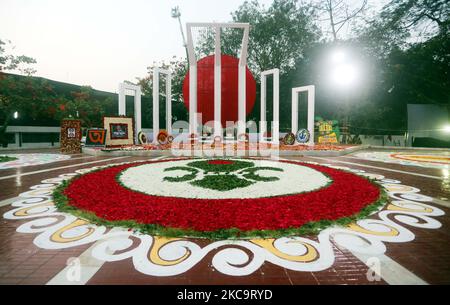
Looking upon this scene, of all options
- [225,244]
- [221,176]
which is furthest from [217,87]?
[225,244]

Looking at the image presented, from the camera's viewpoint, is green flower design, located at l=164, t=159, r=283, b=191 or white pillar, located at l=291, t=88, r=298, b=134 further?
white pillar, located at l=291, t=88, r=298, b=134

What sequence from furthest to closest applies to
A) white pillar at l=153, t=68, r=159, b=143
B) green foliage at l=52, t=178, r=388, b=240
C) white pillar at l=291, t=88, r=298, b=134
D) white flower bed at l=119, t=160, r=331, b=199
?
white pillar at l=291, t=88, r=298, b=134
white pillar at l=153, t=68, r=159, b=143
white flower bed at l=119, t=160, r=331, b=199
green foliage at l=52, t=178, r=388, b=240

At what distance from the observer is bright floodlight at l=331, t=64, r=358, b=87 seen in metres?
24.8

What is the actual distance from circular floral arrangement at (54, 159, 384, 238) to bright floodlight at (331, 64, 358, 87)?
20973mm

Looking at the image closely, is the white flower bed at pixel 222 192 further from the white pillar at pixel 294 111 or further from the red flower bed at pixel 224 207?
the white pillar at pixel 294 111

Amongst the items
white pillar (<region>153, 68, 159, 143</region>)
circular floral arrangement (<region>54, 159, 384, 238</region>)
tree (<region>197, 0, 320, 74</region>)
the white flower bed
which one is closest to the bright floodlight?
tree (<region>197, 0, 320, 74</region>)

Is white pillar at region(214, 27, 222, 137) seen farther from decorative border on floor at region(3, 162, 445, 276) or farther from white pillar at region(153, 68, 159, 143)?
decorative border on floor at region(3, 162, 445, 276)

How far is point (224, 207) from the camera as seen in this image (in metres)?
4.45

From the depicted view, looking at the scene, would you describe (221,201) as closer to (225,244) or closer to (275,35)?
(225,244)

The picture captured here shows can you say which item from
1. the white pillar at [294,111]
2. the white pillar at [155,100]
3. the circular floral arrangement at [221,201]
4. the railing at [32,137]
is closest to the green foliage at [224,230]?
the circular floral arrangement at [221,201]

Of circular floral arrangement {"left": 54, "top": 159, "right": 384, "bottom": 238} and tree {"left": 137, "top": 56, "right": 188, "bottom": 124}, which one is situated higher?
tree {"left": 137, "top": 56, "right": 188, "bottom": 124}

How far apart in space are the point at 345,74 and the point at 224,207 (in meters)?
25.4
